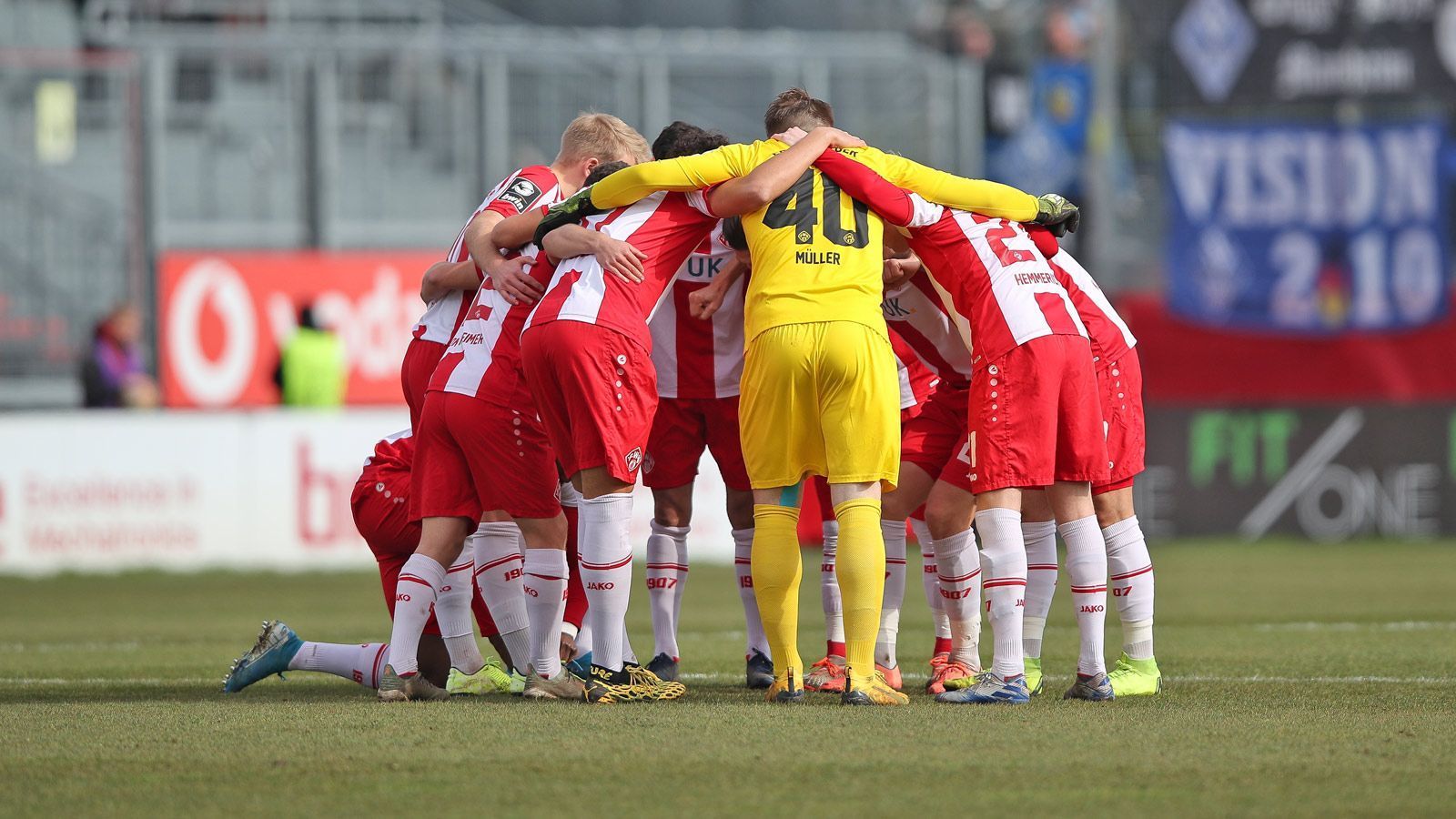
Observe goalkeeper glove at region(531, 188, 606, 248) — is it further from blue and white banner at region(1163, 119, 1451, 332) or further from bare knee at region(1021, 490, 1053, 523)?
blue and white banner at region(1163, 119, 1451, 332)

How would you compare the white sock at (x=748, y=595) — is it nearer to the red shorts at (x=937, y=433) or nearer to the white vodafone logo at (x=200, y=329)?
the red shorts at (x=937, y=433)

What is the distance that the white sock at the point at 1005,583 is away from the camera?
6344 millimetres

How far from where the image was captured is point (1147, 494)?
17078 mm

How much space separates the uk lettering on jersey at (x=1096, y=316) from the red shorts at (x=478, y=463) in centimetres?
205

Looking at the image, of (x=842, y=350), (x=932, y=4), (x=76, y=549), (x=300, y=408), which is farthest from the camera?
(x=932, y=4)

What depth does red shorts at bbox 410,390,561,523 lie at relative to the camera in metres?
6.74

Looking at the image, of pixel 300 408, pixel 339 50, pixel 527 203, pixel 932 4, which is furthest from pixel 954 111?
pixel 527 203

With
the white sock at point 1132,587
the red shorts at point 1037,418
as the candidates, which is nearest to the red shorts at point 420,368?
the red shorts at point 1037,418

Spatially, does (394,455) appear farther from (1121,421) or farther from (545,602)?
(1121,421)

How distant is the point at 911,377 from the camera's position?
7742 mm

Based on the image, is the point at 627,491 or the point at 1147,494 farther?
the point at 1147,494

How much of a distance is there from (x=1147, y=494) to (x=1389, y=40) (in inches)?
188

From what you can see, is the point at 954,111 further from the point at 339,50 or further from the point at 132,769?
the point at 132,769

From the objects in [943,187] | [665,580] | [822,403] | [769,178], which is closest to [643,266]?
[769,178]
